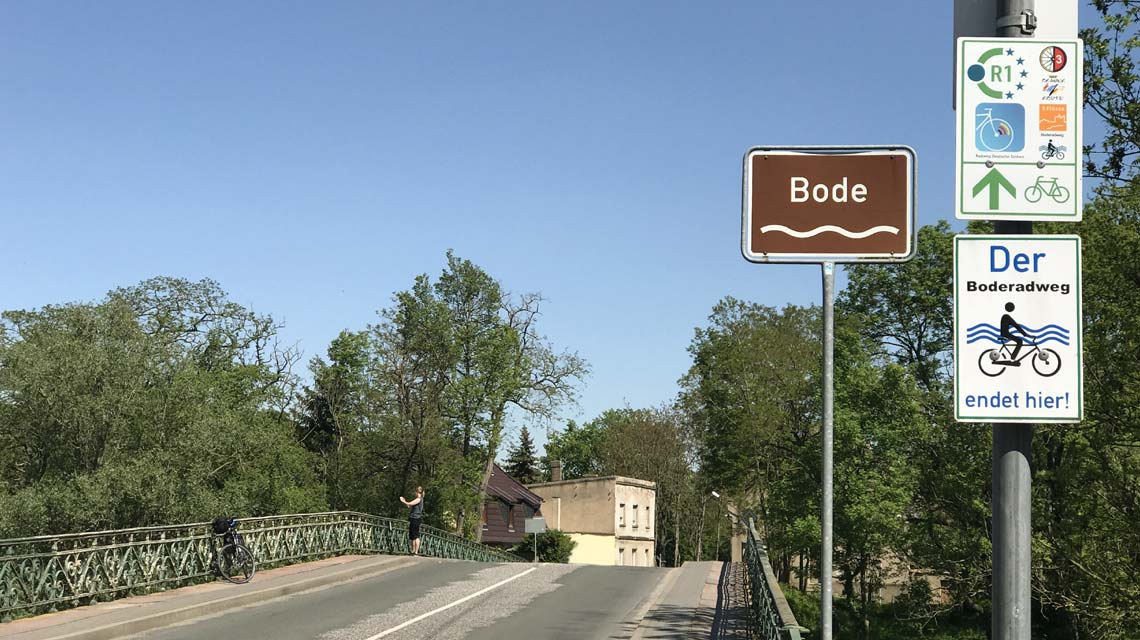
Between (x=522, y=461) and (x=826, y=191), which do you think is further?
(x=522, y=461)

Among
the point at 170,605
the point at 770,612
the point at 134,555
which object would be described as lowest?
the point at 170,605

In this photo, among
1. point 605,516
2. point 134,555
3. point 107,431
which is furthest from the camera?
point 605,516

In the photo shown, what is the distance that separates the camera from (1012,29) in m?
4.34

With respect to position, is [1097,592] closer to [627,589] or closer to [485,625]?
[627,589]

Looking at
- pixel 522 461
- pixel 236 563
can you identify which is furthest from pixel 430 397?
pixel 522 461

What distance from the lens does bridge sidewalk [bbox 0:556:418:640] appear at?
14258 millimetres

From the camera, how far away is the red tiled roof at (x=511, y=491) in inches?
2758

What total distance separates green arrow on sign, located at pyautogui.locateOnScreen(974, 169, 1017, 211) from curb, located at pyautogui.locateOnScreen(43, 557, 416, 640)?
1275 cm

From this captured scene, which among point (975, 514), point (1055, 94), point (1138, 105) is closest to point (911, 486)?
point (975, 514)

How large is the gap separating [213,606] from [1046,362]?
1608 centimetres

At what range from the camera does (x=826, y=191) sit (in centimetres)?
584

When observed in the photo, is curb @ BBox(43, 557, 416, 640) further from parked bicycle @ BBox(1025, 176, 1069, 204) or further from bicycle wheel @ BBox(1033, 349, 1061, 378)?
parked bicycle @ BBox(1025, 176, 1069, 204)

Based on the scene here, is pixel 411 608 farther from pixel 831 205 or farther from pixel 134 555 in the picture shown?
pixel 831 205

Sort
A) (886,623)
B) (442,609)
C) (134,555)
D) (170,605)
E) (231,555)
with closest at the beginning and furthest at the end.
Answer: (170,605) → (134,555) → (442,609) → (231,555) → (886,623)
